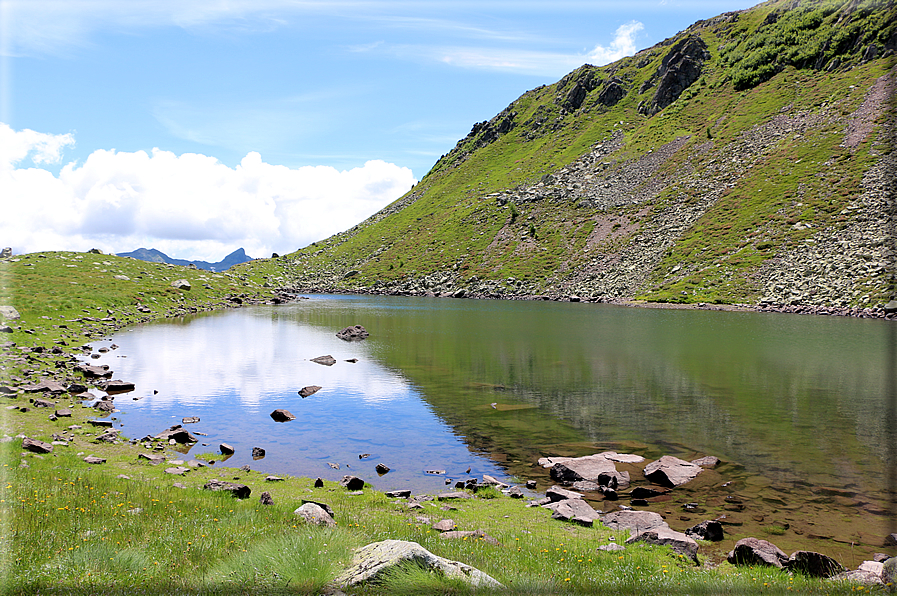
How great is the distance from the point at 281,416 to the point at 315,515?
53.2 feet

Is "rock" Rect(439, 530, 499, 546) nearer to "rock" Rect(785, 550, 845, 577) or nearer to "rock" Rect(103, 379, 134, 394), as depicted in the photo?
"rock" Rect(785, 550, 845, 577)

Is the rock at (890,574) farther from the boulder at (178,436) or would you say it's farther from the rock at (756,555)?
the boulder at (178,436)

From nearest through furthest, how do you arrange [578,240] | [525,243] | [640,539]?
[640,539] < [578,240] < [525,243]

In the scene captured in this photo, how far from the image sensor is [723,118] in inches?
6476

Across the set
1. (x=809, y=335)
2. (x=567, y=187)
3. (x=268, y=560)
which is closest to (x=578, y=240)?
(x=567, y=187)

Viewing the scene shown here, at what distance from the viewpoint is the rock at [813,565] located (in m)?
11.7

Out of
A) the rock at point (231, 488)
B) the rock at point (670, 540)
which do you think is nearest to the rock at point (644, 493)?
the rock at point (670, 540)

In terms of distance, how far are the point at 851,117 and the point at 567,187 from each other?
263ft

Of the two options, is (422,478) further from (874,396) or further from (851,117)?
(851,117)

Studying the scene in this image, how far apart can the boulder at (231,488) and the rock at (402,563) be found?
8.36 metres

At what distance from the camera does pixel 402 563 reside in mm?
8984

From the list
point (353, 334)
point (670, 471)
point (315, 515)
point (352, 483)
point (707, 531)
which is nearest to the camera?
point (315, 515)

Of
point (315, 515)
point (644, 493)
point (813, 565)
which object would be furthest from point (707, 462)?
point (315, 515)

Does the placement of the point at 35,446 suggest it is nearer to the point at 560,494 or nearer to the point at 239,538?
the point at 239,538
